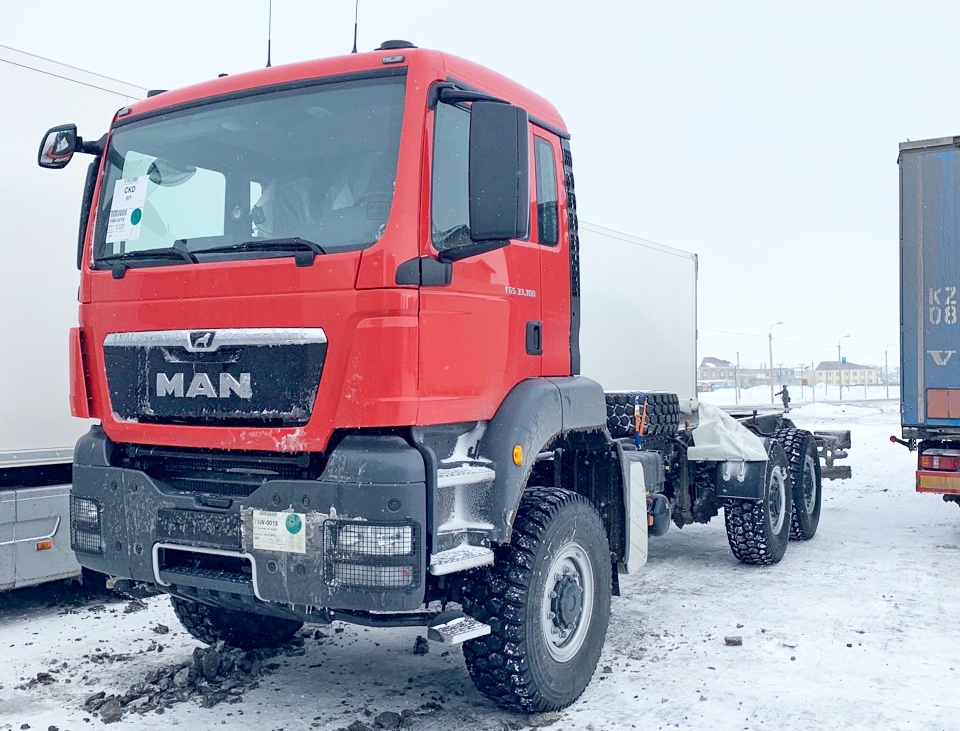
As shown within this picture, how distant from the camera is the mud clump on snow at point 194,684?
453 centimetres

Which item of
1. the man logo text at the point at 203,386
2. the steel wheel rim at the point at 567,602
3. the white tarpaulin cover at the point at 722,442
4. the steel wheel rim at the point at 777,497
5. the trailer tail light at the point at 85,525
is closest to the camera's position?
the man logo text at the point at 203,386

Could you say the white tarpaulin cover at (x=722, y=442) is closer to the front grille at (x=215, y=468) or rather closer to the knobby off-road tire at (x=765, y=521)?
the knobby off-road tire at (x=765, y=521)

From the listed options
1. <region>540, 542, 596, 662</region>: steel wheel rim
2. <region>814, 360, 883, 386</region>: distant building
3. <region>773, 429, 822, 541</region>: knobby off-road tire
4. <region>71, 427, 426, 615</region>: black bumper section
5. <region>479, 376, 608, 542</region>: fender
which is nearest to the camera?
<region>71, 427, 426, 615</region>: black bumper section

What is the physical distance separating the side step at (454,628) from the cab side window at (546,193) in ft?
6.36

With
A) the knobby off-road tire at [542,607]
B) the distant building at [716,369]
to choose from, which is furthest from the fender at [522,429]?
the distant building at [716,369]

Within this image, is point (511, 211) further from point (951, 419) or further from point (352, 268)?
point (951, 419)

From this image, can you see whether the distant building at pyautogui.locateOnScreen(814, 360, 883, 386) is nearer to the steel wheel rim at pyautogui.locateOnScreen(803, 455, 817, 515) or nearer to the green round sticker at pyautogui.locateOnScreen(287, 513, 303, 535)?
the steel wheel rim at pyautogui.locateOnScreen(803, 455, 817, 515)

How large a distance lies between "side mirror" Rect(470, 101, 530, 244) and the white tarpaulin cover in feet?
14.2

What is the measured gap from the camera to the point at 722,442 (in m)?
7.66

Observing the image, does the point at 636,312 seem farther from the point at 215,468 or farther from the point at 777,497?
the point at 215,468

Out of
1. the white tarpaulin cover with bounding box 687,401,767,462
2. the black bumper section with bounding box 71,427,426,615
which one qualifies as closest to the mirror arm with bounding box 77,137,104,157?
the black bumper section with bounding box 71,427,426,615

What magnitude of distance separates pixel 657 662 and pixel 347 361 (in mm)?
2770

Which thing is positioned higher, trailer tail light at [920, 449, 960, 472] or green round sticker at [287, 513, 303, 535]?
green round sticker at [287, 513, 303, 535]

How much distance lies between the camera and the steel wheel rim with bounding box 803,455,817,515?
891cm
